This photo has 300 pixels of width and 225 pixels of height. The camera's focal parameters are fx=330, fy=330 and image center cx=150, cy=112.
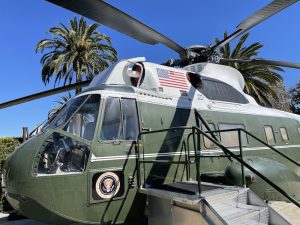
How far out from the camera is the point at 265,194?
6520 millimetres

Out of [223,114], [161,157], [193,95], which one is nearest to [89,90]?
[161,157]

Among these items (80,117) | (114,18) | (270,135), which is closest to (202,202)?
(80,117)

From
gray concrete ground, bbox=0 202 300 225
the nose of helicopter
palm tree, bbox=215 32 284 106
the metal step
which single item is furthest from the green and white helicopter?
palm tree, bbox=215 32 284 106

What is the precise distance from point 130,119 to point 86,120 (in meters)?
0.83

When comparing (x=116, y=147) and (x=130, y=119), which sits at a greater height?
(x=130, y=119)

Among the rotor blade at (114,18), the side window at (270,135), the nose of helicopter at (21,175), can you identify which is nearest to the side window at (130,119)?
the rotor blade at (114,18)

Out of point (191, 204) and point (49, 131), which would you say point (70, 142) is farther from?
point (191, 204)

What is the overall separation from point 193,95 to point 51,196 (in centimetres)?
396

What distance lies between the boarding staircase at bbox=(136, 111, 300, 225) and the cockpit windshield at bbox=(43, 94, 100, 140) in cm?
95

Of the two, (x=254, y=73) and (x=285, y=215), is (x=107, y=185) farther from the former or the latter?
(x=254, y=73)

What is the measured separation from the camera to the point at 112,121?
19.8ft

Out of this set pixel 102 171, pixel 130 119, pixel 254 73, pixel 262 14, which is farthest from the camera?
pixel 254 73

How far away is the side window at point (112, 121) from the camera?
590 cm

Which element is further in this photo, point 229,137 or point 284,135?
point 284,135
